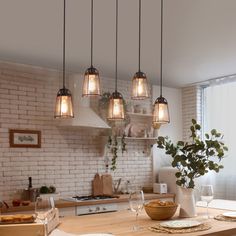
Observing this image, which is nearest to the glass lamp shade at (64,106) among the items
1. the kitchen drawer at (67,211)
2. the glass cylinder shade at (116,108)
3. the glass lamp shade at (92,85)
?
the glass lamp shade at (92,85)

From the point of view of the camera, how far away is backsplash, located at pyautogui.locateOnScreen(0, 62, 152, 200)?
213 inches

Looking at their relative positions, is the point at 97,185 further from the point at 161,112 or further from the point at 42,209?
the point at 42,209

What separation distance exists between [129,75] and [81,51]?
1.65 m

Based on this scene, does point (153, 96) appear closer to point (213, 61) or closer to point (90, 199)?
point (213, 61)

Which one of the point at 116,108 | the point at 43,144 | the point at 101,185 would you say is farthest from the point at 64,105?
the point at 101,185

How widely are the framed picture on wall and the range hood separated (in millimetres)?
402

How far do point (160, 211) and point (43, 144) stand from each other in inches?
122

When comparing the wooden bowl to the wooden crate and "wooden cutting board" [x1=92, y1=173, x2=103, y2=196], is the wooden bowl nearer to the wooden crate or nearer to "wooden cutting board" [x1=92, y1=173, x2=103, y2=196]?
the wooden crate

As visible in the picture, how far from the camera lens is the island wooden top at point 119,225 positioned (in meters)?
2.61

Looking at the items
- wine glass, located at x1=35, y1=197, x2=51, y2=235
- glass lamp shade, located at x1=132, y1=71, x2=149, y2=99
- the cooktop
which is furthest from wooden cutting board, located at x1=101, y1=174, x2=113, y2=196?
wine glass, located at x1=35, y1=197, x2=51, y2=235

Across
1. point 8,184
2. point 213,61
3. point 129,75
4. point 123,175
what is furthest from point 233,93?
point 8,184

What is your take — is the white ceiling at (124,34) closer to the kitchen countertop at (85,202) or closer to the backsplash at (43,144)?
the backsplash at (43,144)

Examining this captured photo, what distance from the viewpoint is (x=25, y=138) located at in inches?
219

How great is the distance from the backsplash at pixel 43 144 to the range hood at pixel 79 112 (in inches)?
12.7
